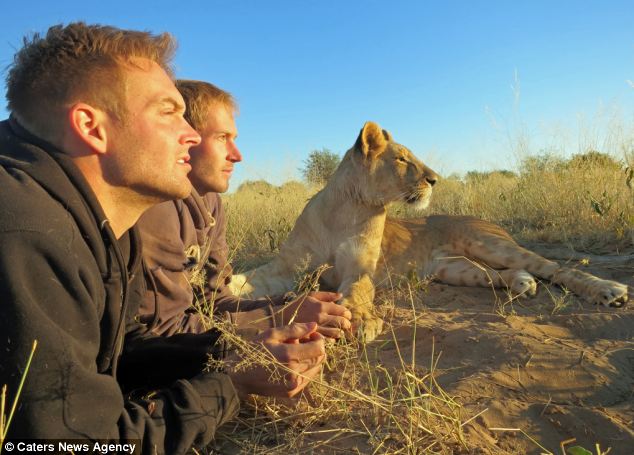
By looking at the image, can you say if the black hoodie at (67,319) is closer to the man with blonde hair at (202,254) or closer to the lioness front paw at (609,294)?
the man with blonde hair at (202,254)

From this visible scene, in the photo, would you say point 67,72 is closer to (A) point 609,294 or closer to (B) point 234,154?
(B) point 234,154

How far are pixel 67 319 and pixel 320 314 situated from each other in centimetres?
136

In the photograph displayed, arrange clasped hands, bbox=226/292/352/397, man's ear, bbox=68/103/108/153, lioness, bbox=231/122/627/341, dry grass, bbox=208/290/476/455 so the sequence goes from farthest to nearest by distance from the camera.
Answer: lioness, bbox=231/122/627/341 < clasped hands, bbox=226/292/352/397 < dry grass, bbox=208/290/476/455 < man's ear, bbox=68/103/108/153

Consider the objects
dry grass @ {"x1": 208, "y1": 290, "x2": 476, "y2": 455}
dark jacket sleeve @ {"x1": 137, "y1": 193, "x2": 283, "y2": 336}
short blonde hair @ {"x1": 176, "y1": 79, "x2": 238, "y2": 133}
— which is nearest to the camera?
dry grass @ {"x1": 208, "y1": 290, "x2": 476, "y2": 455}


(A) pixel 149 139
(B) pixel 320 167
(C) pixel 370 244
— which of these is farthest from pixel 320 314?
(B) pixel 320 167

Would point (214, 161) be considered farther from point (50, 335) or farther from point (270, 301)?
point (50, 335)

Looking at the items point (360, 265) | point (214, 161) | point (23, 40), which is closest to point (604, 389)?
point (360, 265)

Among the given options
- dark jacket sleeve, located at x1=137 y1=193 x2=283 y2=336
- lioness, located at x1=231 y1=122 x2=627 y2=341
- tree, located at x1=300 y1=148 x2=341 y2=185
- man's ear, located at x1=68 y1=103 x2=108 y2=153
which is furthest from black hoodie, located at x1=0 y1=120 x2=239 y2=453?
tree, located at x1=300 y1=148 x2=341 y2=185

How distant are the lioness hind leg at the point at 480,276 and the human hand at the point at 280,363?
2267 millimetres

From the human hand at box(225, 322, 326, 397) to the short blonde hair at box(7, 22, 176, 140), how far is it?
3.15ft

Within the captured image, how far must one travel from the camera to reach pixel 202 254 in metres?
2.93

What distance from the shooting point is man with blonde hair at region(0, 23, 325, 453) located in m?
1.19

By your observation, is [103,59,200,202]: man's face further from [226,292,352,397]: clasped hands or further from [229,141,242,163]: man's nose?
[229,141,242,163]: man's nose

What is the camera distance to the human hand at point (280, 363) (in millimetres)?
1855
